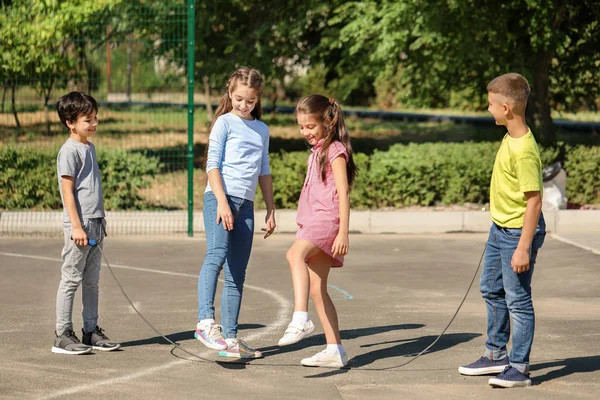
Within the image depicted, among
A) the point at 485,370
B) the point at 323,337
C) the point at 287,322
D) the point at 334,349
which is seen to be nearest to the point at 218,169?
the point at 334,349

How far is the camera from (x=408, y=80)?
1934 cm

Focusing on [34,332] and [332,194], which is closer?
[332,194]

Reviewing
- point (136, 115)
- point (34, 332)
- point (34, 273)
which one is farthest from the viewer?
point (136, 115)

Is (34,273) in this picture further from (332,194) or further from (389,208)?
(389,208)

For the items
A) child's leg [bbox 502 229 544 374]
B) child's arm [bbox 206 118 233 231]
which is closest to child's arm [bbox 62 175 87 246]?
child's arm [bbox 206 118 233 231]

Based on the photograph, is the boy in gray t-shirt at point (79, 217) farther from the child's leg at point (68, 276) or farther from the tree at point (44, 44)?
the tree at point (44, 44)

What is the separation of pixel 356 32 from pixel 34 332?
31.6 feet

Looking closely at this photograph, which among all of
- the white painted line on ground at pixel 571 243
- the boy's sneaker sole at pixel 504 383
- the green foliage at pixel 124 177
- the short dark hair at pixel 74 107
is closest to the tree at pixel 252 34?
the green foliage at pixel 124 177

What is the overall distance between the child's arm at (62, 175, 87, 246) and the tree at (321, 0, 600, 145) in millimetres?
9196

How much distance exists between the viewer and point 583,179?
15.0 meters

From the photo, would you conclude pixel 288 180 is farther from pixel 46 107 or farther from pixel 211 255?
pixel 211 255

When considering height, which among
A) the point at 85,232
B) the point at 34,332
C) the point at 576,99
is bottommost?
the point at 34,332

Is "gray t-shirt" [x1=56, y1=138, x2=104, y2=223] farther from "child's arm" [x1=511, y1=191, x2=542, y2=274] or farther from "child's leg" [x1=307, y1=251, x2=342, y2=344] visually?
"child's arm" [x1=511, y1=191, x2=542, y2=274]

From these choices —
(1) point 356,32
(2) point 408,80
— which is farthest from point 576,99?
(1) point 356,32
